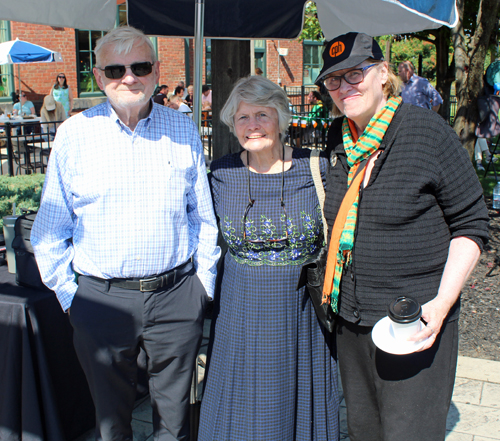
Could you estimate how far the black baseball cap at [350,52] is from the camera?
6.81ft

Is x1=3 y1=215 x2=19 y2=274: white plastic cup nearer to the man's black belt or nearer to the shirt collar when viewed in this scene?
the man's black belt

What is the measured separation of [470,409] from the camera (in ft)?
11.3

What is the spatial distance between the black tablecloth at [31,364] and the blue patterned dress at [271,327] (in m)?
0.91

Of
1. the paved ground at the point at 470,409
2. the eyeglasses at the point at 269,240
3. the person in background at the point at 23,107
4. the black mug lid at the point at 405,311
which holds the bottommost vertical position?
the paved ground at the point at 470,409

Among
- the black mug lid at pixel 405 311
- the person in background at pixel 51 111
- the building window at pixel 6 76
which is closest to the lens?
the black mug lid at pixel 405 311

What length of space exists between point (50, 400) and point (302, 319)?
1443 mm

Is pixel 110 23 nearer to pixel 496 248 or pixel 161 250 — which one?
pixel 161 250

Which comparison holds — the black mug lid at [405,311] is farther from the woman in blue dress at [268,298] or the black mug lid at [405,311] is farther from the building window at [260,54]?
the building window at [260,54]

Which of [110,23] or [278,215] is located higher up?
[110,23]

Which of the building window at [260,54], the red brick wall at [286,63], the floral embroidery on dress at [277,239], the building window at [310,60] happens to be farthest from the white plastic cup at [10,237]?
the building window at [310,60]

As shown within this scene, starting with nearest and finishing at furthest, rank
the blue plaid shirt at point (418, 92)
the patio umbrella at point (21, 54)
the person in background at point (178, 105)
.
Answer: the blue plaid shirt at point (418, 92), the patio umbrella at point (21, 54), the person in background at point (178, 105)

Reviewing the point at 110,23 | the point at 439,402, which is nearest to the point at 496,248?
the point at 439,402

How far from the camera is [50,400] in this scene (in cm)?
280

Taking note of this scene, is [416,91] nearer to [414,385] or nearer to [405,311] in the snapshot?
[414,385]
